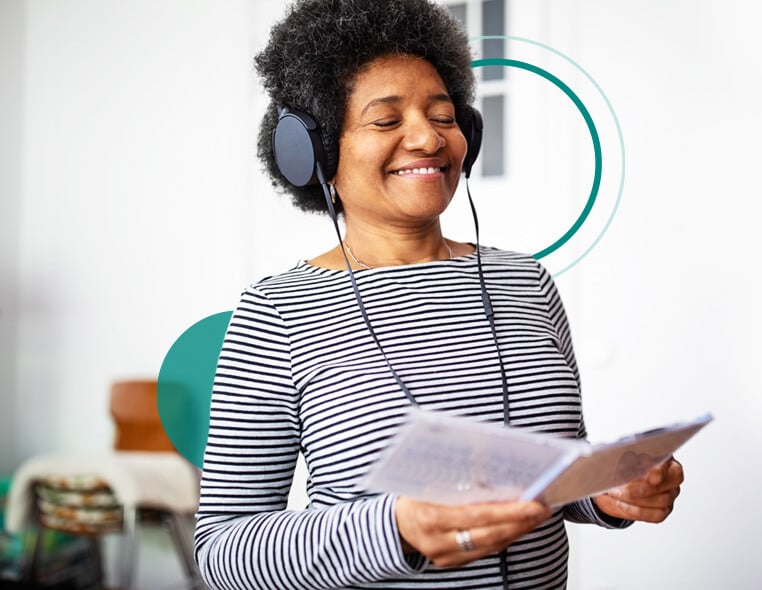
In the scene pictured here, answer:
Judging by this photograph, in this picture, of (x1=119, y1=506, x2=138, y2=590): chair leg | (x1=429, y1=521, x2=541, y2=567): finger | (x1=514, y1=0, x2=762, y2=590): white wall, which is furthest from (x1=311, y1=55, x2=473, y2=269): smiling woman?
(x1=119, y1=506, x2=138, y2=590): chair leg

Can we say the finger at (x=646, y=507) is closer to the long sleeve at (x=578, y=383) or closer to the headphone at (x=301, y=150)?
the long sleeve at (x=578, y=383)

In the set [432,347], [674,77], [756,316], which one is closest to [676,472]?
[432,347]

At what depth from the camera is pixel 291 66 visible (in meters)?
1.03

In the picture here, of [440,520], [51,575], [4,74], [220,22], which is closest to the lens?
[440,520]

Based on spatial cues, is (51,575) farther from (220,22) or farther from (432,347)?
(432,347)

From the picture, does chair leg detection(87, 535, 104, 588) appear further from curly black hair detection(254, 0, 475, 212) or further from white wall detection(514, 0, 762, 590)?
curly black hair detection(254, 0, 475, 212)

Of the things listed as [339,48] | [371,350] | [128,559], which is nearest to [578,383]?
[371,350]

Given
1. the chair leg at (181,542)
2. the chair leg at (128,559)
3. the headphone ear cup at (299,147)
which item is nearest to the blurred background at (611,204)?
the headphone ear cup at (299,147)

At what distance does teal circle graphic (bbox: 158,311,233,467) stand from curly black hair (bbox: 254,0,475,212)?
37cm

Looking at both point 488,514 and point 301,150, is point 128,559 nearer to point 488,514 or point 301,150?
point 301,150

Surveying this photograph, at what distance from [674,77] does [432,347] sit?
1.29m

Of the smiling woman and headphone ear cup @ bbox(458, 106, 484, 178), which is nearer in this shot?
the smiling woman

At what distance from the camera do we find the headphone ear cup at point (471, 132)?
1111 mm

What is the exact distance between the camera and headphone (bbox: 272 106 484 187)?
0.97 meters
